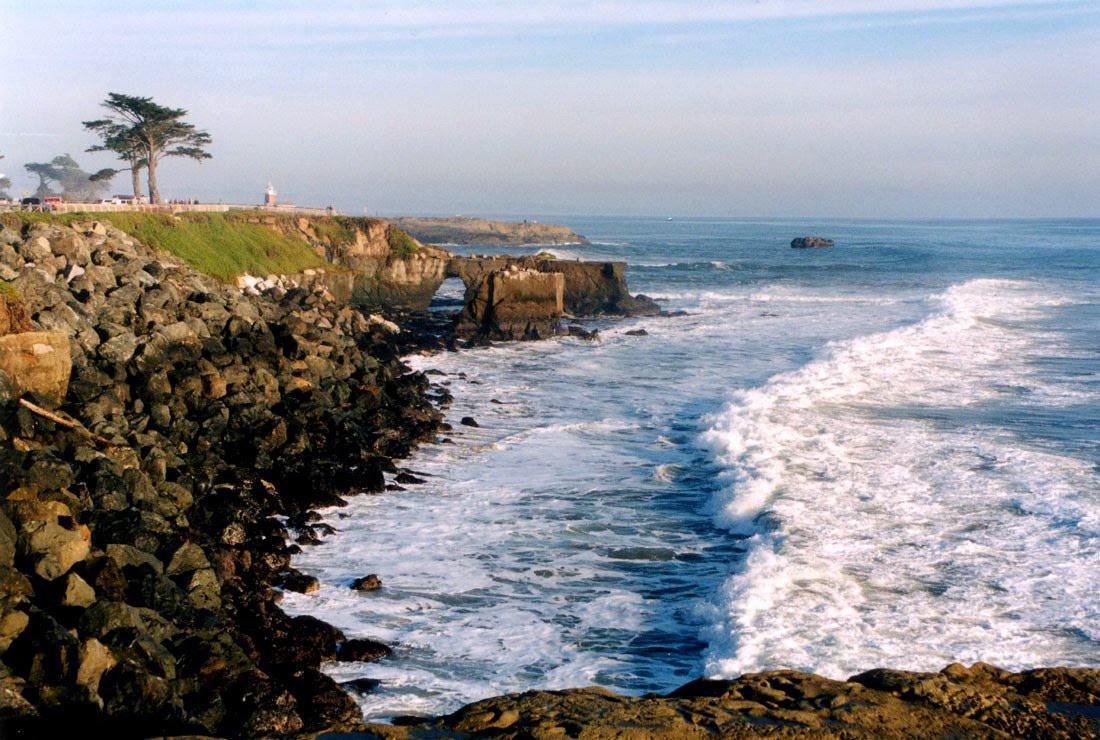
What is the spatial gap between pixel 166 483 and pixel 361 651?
16.1 ft

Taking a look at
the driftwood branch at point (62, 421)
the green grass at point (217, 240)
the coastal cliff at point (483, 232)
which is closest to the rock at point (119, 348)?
the driftwood branch at point (62, 421)

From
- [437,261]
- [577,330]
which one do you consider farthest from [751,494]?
[437,261]

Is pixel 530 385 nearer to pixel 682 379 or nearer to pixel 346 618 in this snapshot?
pixel 682 379

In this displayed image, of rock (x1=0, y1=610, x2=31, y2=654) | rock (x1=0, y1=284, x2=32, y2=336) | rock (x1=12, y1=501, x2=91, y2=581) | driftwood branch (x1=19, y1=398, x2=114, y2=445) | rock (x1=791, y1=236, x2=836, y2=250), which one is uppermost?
rock (x1=791, y1=236, x2=836, y2=250)

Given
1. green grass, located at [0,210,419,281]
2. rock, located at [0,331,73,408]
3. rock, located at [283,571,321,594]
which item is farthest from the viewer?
green grass, located at [0,210,419,281]

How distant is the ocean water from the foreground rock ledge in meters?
2.80

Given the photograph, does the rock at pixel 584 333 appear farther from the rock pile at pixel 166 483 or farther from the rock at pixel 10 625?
the rock at pixel 10 625

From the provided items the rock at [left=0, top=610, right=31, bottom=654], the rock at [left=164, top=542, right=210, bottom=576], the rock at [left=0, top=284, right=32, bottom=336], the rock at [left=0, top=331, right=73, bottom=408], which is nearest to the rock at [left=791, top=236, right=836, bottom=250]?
the rock at [left=0, top=284, right=32, bottom=336]

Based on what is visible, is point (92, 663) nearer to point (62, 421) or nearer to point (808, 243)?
point (62, 421)

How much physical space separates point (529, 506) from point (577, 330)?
74.0 feet

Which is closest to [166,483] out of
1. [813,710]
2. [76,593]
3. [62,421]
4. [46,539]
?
[62,421]

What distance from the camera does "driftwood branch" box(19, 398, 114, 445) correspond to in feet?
44.9

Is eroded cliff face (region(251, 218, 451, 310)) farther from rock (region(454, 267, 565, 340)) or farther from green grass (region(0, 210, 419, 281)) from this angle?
rock (region(454, 267, 565, 340))

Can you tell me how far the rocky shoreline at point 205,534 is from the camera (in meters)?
7.26
